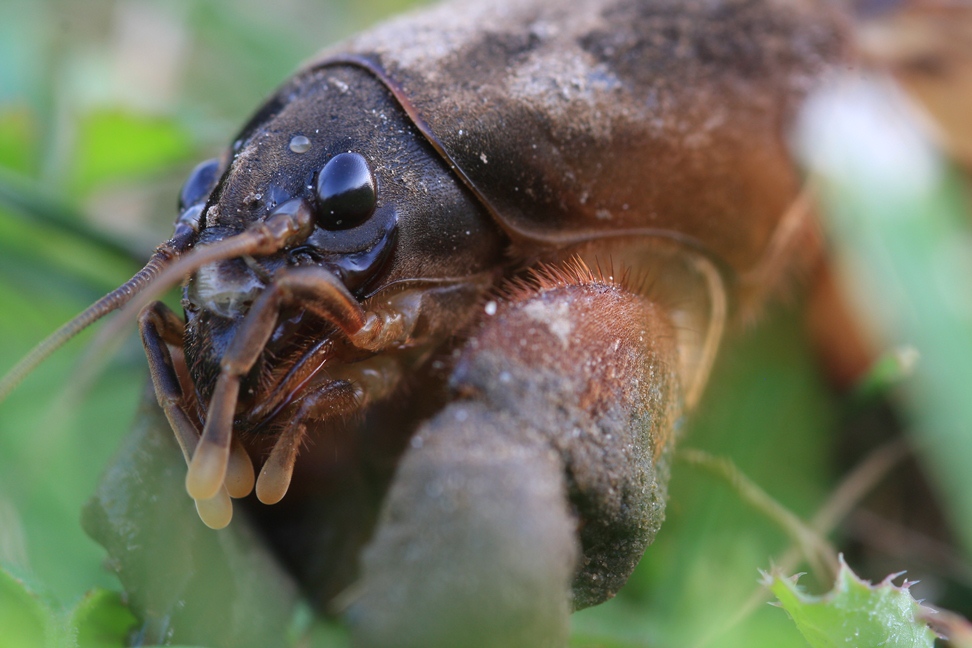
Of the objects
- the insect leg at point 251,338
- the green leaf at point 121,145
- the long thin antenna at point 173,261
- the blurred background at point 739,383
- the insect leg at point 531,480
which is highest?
the long thin antenna at point 173,261

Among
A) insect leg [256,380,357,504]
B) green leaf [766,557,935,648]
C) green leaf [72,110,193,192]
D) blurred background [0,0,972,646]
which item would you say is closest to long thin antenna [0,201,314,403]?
blurred background [0,0,972,646]

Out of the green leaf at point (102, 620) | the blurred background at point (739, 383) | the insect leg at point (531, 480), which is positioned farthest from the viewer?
the blurred background at point (739, 383)

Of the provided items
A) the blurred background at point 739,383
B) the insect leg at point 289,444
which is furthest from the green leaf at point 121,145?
the insect leg at point 289,444

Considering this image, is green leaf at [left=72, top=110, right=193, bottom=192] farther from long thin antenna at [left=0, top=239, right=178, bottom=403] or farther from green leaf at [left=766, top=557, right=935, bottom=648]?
green leaf at [left=766, top=557, right=935, bottom=648]

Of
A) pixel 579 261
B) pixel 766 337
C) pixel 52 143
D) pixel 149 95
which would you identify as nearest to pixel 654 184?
pixel 579 261

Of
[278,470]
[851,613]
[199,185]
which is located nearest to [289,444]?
[278,470]

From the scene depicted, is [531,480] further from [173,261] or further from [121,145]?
[121,145]

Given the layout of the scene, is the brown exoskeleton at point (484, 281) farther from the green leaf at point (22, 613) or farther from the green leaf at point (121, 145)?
the green leaf at point (121, 145)

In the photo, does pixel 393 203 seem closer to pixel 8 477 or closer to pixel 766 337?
pixel 8 477
